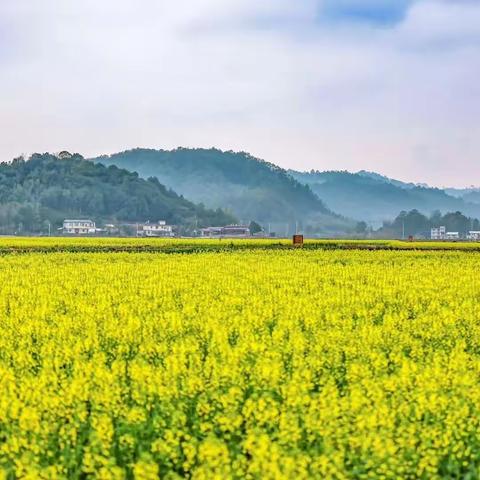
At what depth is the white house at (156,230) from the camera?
151 meters

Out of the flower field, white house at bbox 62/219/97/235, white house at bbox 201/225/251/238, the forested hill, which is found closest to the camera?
the flower field

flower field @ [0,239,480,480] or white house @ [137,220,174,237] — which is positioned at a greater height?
white house @ [137,220,174,237]

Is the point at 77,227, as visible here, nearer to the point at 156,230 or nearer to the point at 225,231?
the point at 156,230

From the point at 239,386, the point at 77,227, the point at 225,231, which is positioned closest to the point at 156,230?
the point at 225,231

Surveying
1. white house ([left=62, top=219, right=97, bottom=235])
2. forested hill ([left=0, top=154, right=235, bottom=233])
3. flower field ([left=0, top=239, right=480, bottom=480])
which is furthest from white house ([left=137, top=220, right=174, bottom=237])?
flower field ([left=0, top=239, right=480, bottom=480])

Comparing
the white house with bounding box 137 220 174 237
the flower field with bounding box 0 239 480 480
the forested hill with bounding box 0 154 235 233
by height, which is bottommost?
the flower field with bounding box 0 239 480 480

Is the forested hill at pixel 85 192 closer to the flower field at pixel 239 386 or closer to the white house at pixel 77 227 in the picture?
the white house at pixel 77 227

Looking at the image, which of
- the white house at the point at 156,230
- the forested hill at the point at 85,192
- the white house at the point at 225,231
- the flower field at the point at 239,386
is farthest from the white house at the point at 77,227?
the flower field at the point at 239,386

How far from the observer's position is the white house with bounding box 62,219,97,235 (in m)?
156

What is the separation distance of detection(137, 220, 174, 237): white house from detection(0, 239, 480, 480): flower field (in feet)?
442

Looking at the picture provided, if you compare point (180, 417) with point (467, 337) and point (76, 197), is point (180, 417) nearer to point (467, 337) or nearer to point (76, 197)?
point (467, 337)

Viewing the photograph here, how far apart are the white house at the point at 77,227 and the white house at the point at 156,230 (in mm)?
10456

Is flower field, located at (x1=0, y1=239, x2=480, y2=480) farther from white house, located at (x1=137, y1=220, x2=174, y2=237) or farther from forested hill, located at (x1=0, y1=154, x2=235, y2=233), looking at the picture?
forested hill, located at (x1=0, y1=154, x2=235, y2=233)

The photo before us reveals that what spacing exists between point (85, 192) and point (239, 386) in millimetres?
171138
